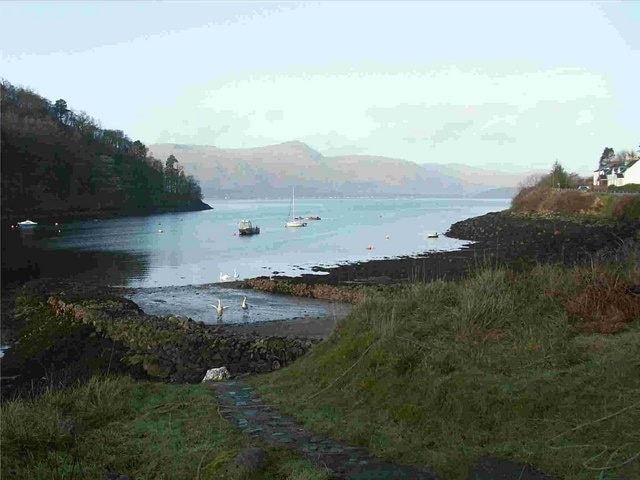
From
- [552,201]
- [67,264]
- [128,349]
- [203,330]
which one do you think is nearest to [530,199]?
[552,201]

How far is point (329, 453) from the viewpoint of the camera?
18.6 feet

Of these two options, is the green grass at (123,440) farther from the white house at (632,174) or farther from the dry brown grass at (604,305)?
the white house at (632,174)

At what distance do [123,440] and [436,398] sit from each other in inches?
125

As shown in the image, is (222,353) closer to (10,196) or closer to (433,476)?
(433,476)

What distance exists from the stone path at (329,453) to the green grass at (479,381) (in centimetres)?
14

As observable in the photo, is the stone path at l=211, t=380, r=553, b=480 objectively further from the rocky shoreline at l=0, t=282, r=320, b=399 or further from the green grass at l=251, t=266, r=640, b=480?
the rocky shoreline at l=0, t=282, r=320, b=399

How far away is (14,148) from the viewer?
7244 cm

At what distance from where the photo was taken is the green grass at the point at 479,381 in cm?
518

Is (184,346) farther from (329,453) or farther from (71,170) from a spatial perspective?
(71,170)

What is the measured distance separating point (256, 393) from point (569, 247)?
121 feet

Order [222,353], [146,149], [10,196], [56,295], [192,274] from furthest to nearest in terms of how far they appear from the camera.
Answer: [146,149], [10,196], [192,274], [56,295], [222,353]

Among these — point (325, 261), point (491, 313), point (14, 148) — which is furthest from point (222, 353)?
point (14, 148)

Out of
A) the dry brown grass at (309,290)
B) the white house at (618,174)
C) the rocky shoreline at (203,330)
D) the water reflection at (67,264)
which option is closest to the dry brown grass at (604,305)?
the rocky shoreline at (203,330)

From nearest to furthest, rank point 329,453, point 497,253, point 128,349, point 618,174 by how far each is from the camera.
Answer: point 329,453 → point 128,349 → point 497,253 → point 618,174
